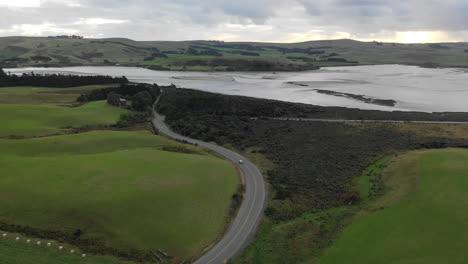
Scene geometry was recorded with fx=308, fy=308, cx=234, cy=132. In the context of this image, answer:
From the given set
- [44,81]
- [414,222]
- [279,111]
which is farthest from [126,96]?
[414,222]

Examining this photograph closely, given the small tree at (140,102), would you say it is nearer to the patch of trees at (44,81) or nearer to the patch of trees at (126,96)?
the patch of trees at (126,96)

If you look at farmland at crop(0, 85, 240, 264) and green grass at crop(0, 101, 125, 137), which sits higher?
green grass at crop(0, 101, 125, 137)

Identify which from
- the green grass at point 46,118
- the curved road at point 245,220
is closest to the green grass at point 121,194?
the curved road at point 245,220

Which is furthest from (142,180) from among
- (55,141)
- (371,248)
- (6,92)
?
(6,92)

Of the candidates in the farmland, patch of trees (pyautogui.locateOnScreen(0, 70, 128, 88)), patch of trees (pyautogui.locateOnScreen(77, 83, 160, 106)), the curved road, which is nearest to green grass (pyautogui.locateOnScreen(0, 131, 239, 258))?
the farmland

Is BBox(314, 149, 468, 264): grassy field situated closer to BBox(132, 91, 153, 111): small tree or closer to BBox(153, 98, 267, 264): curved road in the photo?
BBox(153, 98, 267, 264): curved road

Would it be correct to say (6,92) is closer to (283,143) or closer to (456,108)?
(283,143)

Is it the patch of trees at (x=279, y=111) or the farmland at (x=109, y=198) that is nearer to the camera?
the farmland at (x=109, y=198)
